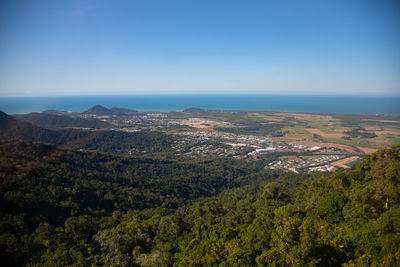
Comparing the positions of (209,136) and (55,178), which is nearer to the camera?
(55,178)

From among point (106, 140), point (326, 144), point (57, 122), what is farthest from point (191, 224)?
point (57, 122)

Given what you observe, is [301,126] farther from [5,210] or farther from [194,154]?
[5,210]

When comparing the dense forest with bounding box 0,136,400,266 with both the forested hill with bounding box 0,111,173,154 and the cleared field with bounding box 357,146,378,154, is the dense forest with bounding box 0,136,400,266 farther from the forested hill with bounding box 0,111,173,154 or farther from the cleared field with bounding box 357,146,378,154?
the cleared field with bounding box 357,146,378,154

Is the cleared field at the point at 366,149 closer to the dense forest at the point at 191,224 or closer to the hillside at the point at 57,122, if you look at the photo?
the dense forest at the point at 191,224

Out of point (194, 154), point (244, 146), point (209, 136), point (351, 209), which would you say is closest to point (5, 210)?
point (351, 209)

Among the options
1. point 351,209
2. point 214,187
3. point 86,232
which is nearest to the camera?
point 351,209

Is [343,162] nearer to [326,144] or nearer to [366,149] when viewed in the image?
[366,149]

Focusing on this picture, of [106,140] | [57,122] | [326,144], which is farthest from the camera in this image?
[57,122]

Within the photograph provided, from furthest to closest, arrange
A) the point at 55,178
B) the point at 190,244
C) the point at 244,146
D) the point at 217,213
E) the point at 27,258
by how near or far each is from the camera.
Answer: the point at 244,146, the point at 55,178, the point at 217,213, the point at 190,244, the point at 27,258
